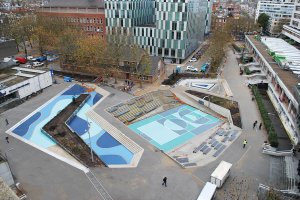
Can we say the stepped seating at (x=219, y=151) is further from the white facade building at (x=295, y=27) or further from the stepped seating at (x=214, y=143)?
the white facade building at (x=295, y=27)

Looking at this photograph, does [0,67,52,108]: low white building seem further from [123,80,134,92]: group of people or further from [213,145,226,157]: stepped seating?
[213,145,226,157]: stepped seating

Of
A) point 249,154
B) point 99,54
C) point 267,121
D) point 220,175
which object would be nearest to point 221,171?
point 220,175

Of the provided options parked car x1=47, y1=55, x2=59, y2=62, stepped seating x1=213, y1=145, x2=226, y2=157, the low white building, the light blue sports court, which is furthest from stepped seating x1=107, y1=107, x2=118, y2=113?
parked car x1=47, y1=55, x2=59, y2=62

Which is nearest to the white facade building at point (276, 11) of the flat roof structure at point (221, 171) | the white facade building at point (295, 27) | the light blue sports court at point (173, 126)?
the white facade building at point (295, 27)

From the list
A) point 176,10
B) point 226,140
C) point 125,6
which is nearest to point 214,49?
point 176,10

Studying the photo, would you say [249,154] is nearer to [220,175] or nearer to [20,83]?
[220,175]

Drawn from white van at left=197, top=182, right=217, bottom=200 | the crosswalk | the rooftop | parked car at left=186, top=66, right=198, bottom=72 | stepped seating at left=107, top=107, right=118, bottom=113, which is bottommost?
the crosswalk
